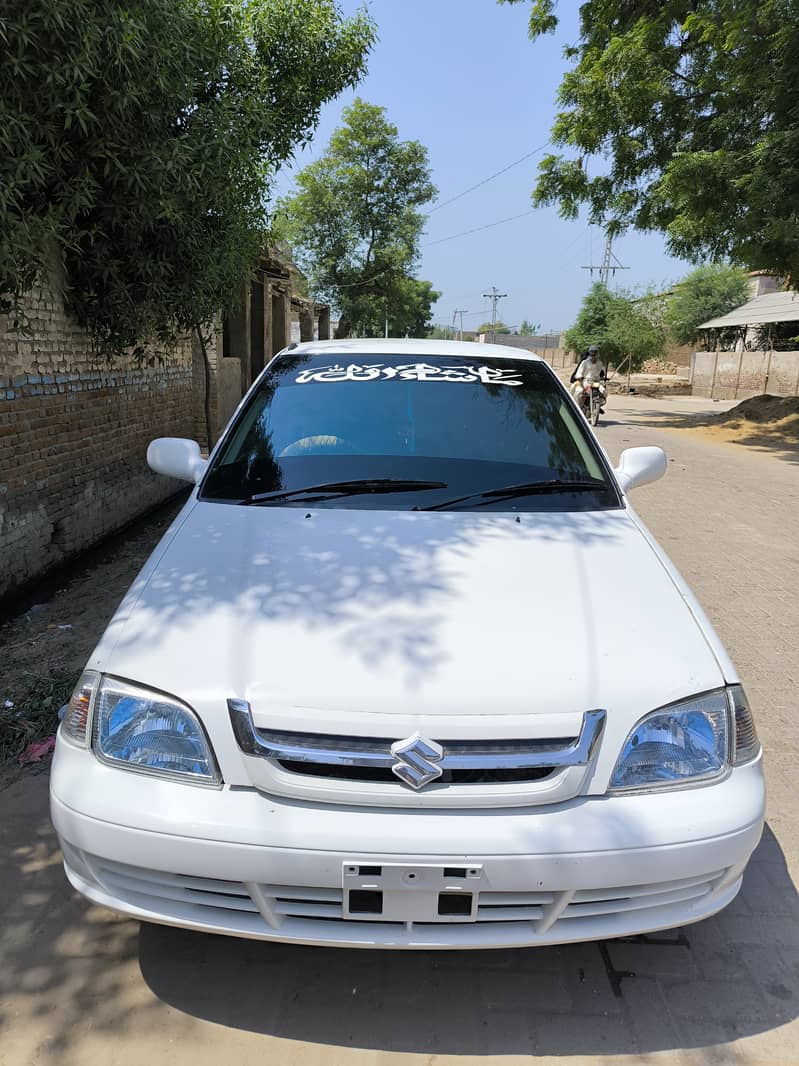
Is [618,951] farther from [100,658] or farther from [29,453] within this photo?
[29,453]

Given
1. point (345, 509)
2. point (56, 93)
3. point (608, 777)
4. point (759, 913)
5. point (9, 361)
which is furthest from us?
point (9, 361)

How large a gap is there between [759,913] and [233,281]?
6.53 m

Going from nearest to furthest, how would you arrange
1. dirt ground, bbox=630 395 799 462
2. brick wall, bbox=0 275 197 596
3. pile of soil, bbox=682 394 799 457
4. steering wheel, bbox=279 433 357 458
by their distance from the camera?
steering wheel, bbox=279 433 357 458 → brick wall, bbox=0 275 197 596 → dirt ground, bbox=630 395 799 462 → pile of soil, bbox=682 394 799 457

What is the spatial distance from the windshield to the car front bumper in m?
1.24

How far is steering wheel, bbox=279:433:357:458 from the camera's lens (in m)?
3.15

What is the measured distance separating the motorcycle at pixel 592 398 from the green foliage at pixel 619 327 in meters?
22.4

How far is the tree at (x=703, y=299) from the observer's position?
42.2m

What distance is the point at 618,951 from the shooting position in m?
2.35

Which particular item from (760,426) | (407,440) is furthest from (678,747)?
(760,426)

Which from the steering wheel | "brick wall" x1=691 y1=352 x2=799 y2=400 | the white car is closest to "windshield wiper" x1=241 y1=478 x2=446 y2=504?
the steering wheel

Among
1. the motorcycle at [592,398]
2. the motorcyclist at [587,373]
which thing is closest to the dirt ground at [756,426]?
the motorcycle at [592,398]

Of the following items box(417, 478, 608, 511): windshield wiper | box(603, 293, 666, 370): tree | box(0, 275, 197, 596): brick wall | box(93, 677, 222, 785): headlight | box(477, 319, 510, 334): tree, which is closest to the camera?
box(93, 677, 222, 785): headlight

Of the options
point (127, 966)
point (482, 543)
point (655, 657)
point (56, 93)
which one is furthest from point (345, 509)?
point (56, 93)

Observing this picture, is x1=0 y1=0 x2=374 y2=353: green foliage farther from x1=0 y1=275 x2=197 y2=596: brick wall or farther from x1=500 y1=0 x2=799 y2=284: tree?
x1=500 y1=0 x2=799 y2=284: tree
